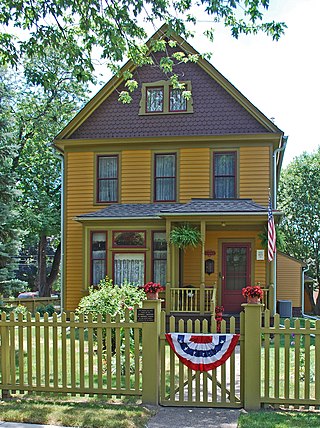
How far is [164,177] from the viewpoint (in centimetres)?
1923

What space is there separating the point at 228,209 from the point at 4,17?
8.91 m

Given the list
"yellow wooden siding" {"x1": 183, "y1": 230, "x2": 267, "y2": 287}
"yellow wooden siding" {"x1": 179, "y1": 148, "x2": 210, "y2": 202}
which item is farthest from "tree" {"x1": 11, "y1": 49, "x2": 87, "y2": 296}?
"yellow wooden siding" {"x1": 183, "y1": 230, "x2": 267, "y2": 287}

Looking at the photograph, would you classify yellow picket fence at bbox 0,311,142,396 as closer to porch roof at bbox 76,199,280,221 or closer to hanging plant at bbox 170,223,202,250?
hanging plant at bbox 170,223,202,250

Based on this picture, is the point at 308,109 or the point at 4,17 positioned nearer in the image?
the point at 4,17

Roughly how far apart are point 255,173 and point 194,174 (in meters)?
2.09

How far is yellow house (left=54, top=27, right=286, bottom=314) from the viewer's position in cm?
1822

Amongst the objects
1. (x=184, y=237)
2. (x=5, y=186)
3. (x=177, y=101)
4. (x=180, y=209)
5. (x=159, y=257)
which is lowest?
(x=159, y=257)

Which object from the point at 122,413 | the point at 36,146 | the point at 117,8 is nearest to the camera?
the point at 122,413

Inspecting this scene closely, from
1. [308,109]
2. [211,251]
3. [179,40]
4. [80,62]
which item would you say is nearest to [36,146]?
[179,40]

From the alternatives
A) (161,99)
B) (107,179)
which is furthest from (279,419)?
(161,99)

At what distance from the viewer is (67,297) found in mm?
19438

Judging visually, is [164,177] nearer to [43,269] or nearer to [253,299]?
[253,299]

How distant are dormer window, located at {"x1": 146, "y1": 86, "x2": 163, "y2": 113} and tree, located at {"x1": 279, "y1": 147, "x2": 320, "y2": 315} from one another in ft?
60.5

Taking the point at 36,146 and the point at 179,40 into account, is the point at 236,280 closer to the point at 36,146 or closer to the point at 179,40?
the point at 179,40
